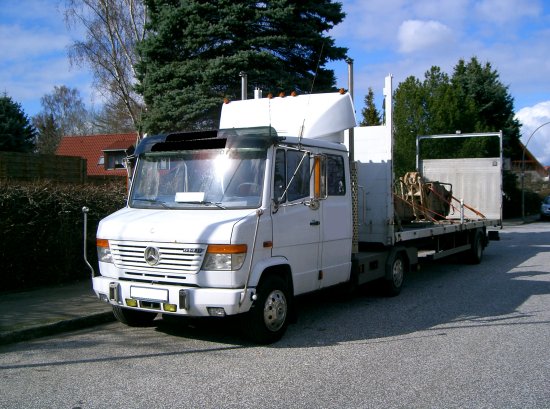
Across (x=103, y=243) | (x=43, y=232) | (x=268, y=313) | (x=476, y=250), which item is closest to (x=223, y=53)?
(x=476, y=250)

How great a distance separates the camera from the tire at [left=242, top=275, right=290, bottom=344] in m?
6.42

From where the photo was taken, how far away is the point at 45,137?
57.8 meters

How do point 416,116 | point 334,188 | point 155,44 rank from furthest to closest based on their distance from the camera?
1. point 416,116
2. point 155,44
3. point 334,188

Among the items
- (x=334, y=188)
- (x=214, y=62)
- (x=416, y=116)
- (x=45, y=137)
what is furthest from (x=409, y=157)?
(x=45, y=137)

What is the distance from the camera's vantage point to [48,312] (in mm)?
8055

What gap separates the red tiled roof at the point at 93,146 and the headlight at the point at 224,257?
123ft

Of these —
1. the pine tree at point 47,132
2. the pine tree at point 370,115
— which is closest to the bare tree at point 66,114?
the pine tree at point 47,132

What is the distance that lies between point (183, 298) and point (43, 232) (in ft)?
15.3

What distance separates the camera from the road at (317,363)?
5031 mm

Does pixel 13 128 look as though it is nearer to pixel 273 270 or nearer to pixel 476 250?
pixel 476 250

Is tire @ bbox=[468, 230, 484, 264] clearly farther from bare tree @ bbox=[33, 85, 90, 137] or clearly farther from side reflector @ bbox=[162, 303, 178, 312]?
bare tree @ bbox=[33, 85, 90, 137]

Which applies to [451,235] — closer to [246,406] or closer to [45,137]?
[246,406]

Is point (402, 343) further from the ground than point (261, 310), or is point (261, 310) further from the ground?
point (261, 310)

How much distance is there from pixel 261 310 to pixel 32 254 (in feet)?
16.5
